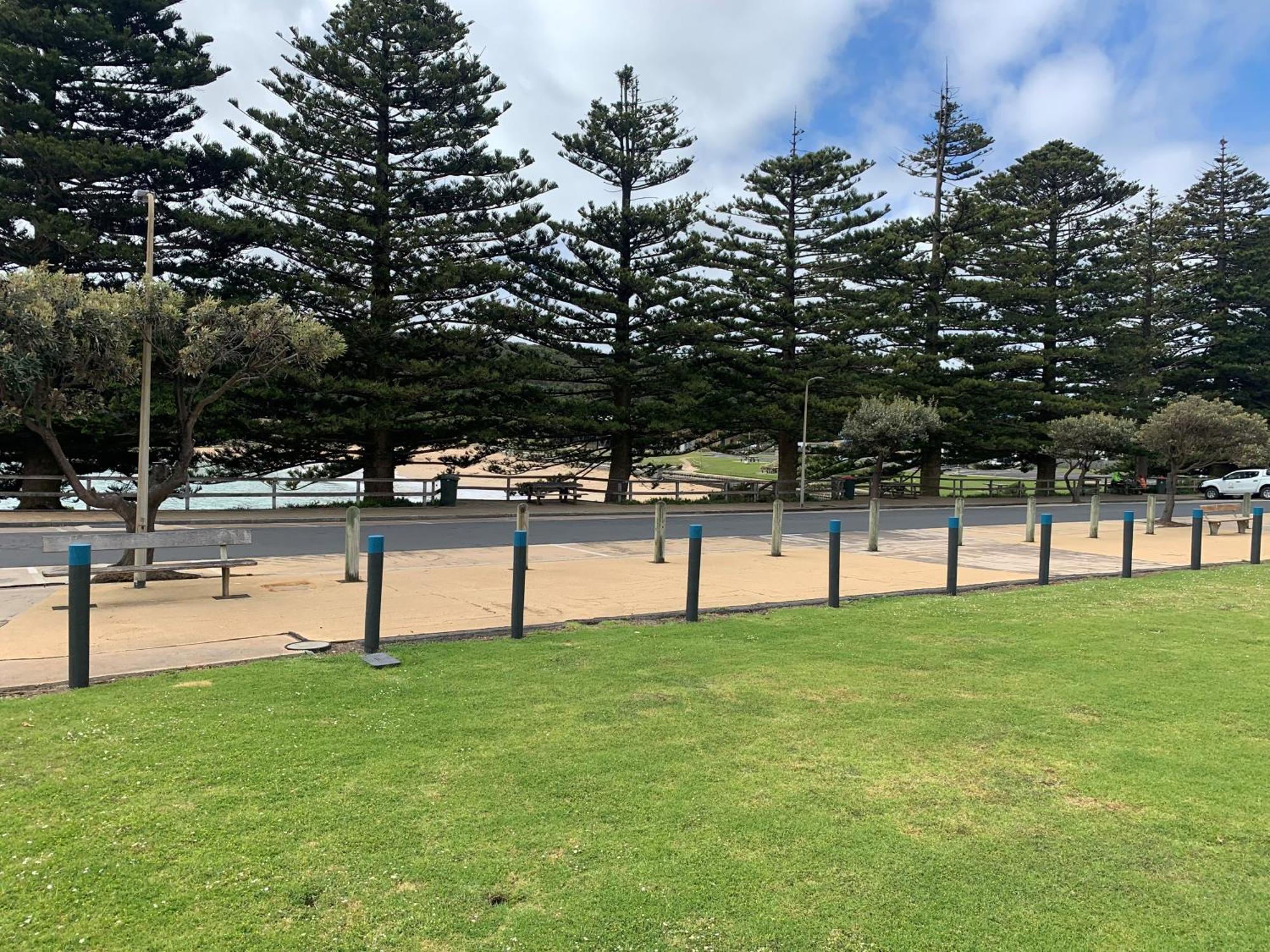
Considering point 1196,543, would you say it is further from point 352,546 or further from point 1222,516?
point 1222,516

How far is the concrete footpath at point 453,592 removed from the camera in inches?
284

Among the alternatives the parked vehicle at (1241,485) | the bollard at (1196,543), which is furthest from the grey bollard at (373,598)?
the parked vehicle at (1241,485)

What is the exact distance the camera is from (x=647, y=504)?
31219 mm

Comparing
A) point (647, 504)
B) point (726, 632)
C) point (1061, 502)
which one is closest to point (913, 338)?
point (1061, 502)

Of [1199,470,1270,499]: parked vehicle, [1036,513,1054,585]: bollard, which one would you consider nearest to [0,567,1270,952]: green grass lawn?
[1036,513,1054,585]: bollard

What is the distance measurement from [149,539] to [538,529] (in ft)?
36.0

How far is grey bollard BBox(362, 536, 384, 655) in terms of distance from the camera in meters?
6.83

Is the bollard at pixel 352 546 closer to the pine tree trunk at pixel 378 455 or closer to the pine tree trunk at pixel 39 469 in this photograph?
the pine tree trunk at pixel 39 469

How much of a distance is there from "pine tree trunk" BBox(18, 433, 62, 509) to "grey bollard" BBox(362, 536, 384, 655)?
22.1 m

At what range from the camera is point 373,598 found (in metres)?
6.92

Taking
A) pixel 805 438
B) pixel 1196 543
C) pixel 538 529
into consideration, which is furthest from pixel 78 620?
pixel 805 438

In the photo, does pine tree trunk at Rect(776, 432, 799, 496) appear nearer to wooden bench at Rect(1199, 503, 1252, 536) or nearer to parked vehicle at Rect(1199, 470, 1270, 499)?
wooden bench at Rect(1199, 503, 1252, 536)

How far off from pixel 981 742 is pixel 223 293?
27768 millimetres

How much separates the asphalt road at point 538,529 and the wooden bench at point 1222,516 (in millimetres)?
2224
